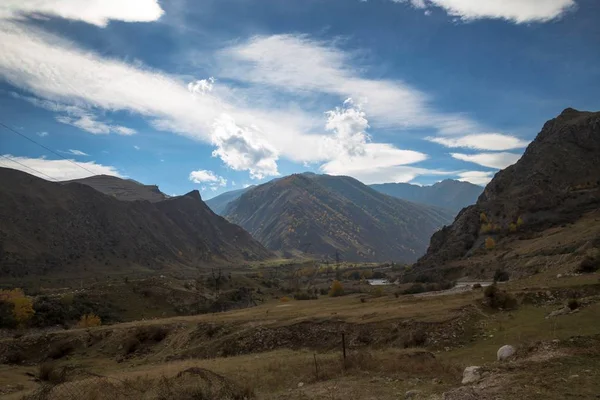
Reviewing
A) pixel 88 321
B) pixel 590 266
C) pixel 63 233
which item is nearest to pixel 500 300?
pixel 590 266

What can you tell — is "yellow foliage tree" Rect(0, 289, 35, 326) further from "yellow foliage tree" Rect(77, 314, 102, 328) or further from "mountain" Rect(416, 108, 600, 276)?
"mountain" Rect(416, 108, 600, 276)

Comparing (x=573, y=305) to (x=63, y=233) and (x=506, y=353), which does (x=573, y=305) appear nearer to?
(x=506, y=353)

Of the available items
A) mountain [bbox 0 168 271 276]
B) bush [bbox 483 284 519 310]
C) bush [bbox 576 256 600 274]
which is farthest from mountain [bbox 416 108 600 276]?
mountain [bbox 0 168 271 276]

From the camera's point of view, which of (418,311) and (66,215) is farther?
(66,215)

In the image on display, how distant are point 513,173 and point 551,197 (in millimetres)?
31705

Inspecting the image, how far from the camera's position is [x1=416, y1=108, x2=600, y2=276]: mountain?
111m

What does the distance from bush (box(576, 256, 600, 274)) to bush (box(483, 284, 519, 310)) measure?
50.4ft

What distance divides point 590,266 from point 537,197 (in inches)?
3672

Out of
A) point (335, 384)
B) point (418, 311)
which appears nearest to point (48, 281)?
point (418, 311)

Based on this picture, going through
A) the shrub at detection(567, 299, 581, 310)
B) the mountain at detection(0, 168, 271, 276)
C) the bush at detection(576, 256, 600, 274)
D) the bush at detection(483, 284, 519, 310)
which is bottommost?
the bush at detection(483, 284, 519, 310)

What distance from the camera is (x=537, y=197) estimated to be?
12638cm

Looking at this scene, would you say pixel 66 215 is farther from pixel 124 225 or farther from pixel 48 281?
pixel 48 281

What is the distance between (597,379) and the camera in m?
13.4

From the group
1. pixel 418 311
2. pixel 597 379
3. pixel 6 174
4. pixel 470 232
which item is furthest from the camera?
pixel 6 174
